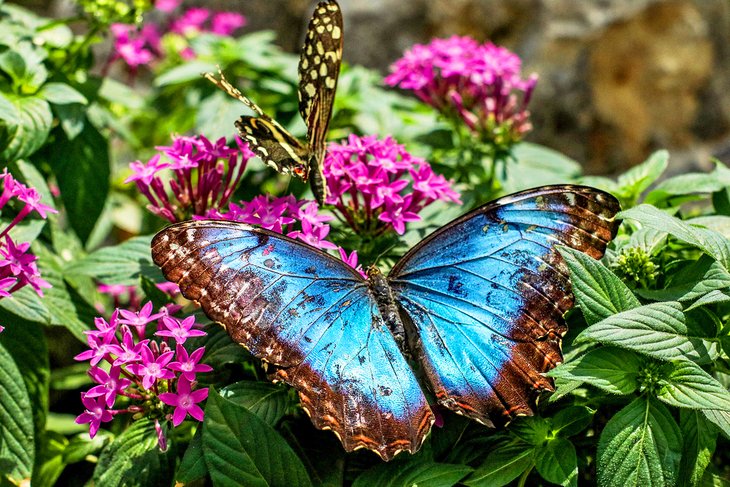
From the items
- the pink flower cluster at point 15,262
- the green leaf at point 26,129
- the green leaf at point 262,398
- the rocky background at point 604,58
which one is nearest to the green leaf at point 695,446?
the green leaf at point 262,398

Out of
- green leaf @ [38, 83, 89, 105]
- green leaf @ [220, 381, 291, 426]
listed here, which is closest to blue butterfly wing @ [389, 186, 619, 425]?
green leaf @ [220, 381, 291, 426]

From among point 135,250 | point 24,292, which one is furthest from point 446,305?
point 24,292

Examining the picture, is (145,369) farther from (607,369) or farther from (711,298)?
(711,298)

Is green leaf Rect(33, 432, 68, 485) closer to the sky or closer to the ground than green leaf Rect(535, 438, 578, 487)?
closer to the ground

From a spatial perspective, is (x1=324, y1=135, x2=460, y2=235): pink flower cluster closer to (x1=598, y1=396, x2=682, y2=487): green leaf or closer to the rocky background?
(x1=598, y1=396, x2=682, y2=487): green leaf

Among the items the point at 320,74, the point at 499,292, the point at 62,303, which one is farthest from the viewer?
the point at 62,303

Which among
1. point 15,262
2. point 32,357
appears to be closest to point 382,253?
point 15,262

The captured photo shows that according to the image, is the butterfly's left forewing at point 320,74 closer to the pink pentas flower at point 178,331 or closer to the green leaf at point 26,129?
the pink pentas flower at point 178,331

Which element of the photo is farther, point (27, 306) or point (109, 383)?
point (27, 306)
